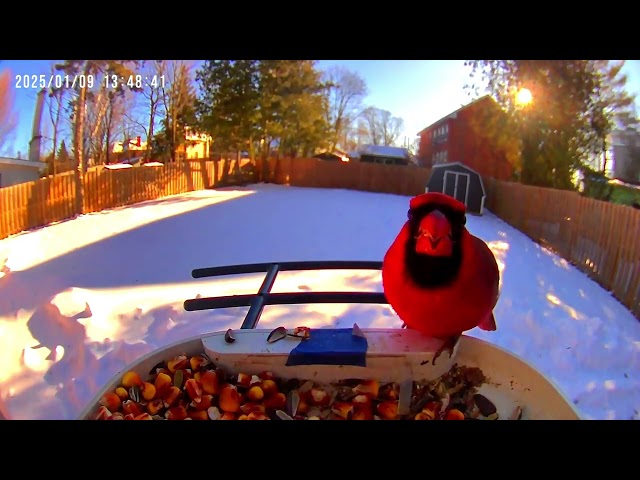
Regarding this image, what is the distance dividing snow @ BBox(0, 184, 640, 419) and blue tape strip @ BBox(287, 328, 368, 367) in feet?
1.33

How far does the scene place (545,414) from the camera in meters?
0.55

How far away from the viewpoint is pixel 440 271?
21.1 inches

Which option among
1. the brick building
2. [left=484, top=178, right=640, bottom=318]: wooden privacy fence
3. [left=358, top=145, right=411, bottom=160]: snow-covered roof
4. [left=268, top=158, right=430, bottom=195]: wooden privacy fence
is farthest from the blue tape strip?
the brick building

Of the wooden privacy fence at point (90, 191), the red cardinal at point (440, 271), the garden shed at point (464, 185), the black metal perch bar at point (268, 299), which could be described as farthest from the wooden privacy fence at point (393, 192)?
the red cardinal at point (440, 271)

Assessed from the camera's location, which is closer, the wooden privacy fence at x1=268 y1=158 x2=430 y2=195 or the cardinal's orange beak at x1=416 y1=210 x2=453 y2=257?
the cardinal's orange beak at x1=416 y1=210 x2=453 y2=257

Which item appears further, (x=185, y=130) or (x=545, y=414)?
(x=185, y=130)

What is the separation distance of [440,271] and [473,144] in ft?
16.3

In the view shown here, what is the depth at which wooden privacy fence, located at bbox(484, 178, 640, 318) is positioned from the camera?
2.20 m

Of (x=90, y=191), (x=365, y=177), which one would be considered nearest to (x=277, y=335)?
(x=90, y=191)

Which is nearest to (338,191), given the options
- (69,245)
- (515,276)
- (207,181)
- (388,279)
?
(515,276)

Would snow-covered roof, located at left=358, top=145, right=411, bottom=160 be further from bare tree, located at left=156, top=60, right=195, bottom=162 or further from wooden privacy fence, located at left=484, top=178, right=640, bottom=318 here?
bare tree, located at left=156, top=60, right=195, bottom=162

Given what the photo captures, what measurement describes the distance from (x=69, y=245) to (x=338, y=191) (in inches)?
120

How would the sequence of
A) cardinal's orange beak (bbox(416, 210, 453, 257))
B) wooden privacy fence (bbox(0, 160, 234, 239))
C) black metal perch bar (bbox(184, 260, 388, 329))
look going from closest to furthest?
cardinal's orange beak (bbox(416, 210, 453, 257)) < black metal perch bar (bbox(184, 260, 388, 329)) < wooden privacy fence (bbox(0, 160, 234, 239))

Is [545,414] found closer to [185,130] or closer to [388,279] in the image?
[388,279]
